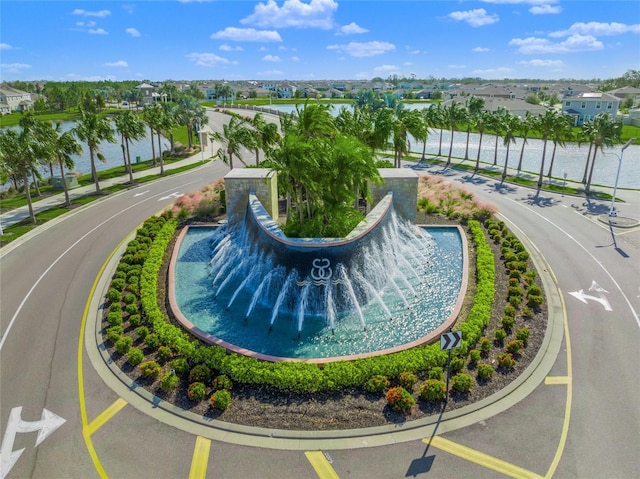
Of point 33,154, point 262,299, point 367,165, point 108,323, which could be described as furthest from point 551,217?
point 33,154

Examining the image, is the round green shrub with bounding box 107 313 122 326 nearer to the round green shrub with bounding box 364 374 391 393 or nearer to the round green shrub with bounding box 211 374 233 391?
the round green shrub with bounding box 211 374 233 391

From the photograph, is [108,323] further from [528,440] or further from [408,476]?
[528,440]

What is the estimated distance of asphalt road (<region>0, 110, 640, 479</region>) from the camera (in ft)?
43.7

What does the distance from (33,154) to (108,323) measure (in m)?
20.3

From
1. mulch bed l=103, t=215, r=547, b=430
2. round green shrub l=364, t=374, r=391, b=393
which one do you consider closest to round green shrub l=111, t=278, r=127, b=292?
mulch bed l=103, t=215, r=547, b=430

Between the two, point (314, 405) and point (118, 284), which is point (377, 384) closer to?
point (314, 405)

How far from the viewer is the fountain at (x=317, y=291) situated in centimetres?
1992

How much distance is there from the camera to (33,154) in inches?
1341

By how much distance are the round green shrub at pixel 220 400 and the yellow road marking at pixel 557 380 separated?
11787mm

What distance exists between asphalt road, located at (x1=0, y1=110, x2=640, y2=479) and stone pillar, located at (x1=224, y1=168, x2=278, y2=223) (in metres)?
10.9

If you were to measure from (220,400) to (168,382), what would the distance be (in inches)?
91.0

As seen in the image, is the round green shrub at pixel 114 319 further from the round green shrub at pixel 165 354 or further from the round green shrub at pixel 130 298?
the round green shrub at pixel 165 354

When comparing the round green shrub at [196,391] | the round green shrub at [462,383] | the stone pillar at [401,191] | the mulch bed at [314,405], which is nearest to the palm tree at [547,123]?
the stone pillar at [401,191]

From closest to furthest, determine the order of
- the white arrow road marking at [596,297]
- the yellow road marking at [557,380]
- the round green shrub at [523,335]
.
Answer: the yellow road marking at [557,380] → the round green shrub at [523,335] → the white arrow road marking at [596,297]
